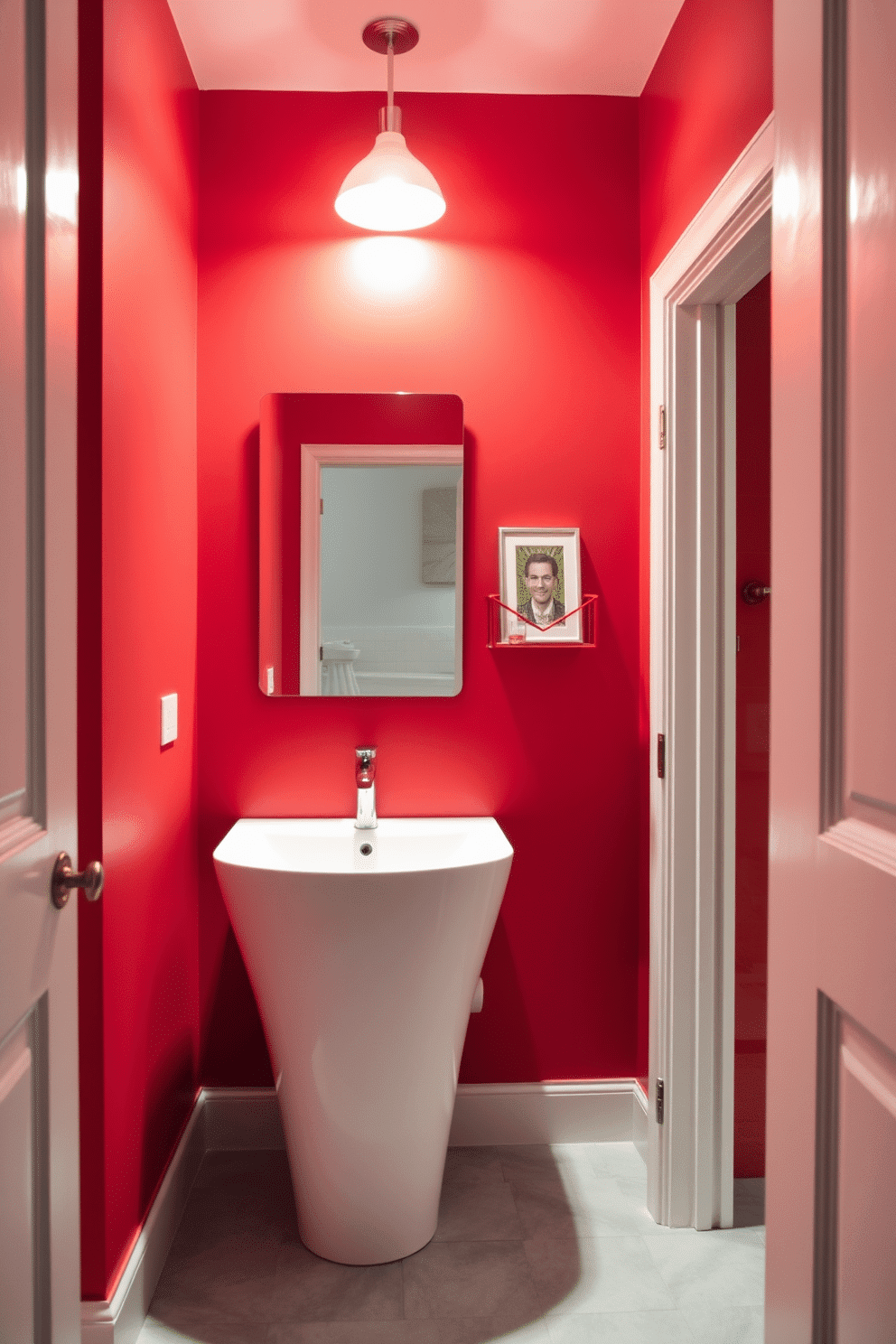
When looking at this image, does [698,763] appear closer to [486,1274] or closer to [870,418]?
[486,1274]

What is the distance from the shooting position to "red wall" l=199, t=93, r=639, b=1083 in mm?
2225

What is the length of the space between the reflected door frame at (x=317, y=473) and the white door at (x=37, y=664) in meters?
1.15

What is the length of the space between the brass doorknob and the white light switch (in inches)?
34.7

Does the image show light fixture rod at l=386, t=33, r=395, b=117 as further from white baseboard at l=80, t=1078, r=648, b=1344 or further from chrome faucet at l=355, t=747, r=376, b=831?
white baseboard at l=80, t=1078, r=648, b=1344

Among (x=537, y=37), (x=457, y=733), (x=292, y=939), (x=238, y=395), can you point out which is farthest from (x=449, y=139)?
(x=292, y=939)

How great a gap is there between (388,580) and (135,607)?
68cm

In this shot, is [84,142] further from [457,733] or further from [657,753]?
[657,753]

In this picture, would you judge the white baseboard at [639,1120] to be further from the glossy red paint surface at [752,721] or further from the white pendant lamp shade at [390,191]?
the white pendant lamp shade at [390,191]

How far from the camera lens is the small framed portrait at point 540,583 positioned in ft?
7.31

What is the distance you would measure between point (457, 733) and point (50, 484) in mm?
1393

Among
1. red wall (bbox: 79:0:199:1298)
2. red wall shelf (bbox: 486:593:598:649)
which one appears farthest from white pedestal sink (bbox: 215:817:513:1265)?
red wall shelf (bbox: 486:593:598:649)

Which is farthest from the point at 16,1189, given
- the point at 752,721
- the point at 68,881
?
the point at 752,721

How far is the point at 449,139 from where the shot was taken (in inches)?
88.3

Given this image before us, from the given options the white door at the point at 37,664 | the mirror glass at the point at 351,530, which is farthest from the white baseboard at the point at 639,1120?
the white door at the point at 37,664
